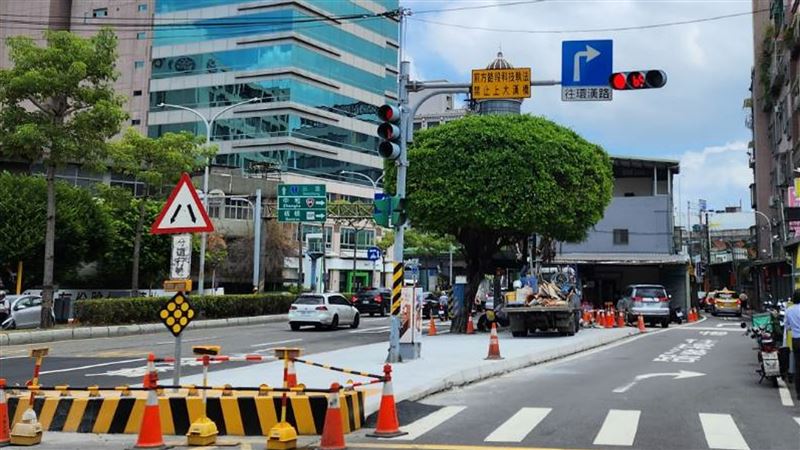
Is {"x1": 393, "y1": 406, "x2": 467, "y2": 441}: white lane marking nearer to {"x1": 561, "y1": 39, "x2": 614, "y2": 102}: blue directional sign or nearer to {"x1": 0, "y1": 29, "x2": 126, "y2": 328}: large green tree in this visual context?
{"x1": 561, "y1": 39, "x2": 614, "y2": 102}: blue directional sign

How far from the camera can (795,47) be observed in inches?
1638

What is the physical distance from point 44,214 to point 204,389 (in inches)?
1145

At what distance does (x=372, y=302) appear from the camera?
4066 cm

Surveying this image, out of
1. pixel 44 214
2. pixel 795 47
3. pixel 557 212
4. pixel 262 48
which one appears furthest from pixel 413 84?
pixel 262 48

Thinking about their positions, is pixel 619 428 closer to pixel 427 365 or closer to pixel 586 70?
pixel 427 365

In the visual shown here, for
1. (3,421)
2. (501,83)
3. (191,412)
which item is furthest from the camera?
(501,83)

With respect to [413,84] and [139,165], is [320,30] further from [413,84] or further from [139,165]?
[413,84]

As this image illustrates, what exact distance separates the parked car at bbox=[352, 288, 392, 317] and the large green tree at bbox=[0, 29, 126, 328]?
1823 cm

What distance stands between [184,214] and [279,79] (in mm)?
60572

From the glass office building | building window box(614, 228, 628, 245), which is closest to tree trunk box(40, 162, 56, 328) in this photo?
building window box(614, 228, 628, 245)

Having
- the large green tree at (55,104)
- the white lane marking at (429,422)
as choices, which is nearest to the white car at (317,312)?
the large green tree at (55,104)

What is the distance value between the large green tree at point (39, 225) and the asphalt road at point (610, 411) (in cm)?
2614

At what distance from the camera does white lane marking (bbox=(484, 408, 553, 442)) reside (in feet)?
27.7

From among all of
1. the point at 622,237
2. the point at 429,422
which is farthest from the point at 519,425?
the point at 622,237
